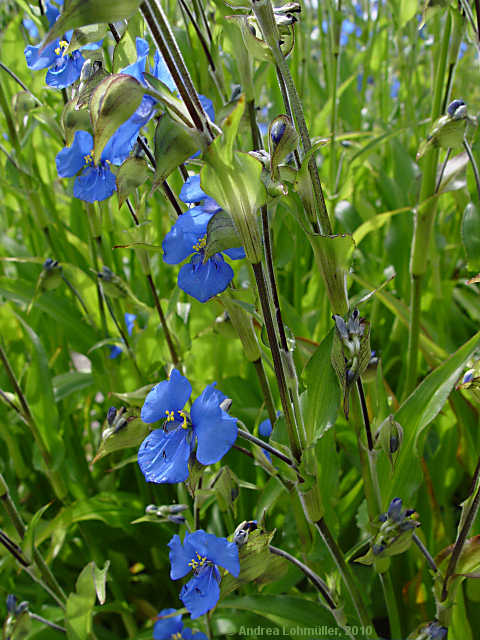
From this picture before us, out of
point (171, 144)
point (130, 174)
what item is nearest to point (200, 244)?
point (130, 174)

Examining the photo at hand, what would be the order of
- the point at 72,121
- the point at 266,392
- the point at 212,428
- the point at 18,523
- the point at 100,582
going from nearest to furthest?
the point at 212,428, the point at 72,121, the point at 266,392, the point at 100,582, the point at 18,523

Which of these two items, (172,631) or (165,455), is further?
(172,631)

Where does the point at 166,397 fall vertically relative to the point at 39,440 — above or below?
above

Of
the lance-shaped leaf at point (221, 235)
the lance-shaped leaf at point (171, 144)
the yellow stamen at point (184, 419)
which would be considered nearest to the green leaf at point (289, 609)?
the yellow stamen at point (184, 419)

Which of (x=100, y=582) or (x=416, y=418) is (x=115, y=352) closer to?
(x=100, y=582)

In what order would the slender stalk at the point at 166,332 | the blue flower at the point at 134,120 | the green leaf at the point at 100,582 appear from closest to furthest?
the blue flower at the point at 134,120 → the green leaf at the point at 100,582 → the slender stalk at the point at 166,332

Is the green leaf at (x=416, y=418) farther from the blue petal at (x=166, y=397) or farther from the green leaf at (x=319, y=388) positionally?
the blue petal at (x=166, y=397)

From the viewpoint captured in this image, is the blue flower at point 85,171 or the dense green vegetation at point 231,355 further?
the blue flower at point 85,171
